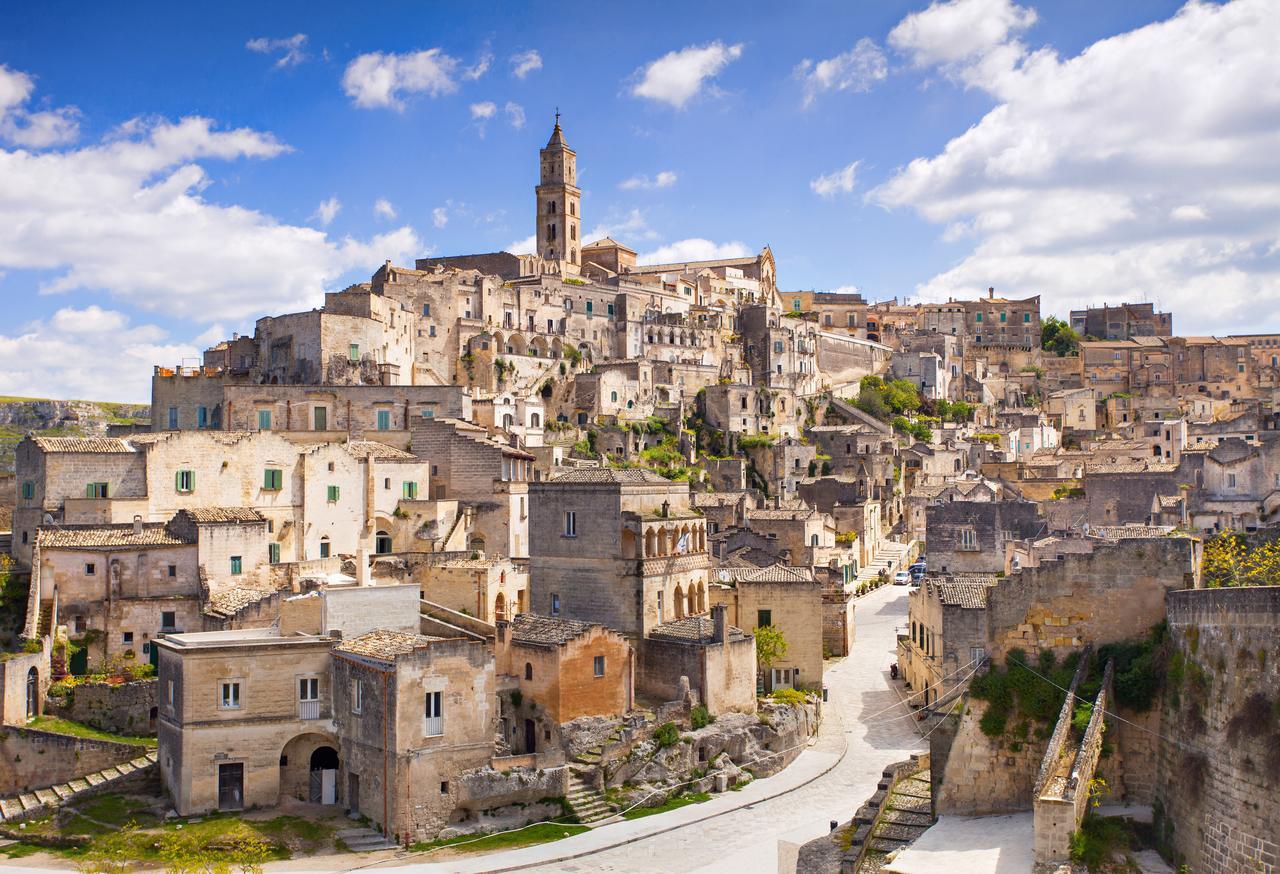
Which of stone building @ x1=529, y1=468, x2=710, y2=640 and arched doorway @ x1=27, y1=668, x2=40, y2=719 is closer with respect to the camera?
arched doorway @ x1=27, y1=668, x2=40, y2=719

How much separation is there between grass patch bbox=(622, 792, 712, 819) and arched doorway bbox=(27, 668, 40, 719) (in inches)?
688

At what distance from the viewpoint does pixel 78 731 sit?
34.6m

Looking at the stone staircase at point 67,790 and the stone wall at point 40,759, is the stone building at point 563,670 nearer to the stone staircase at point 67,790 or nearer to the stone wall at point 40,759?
the stone staircase at point 67,790

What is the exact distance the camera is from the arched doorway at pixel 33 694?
35.0 m

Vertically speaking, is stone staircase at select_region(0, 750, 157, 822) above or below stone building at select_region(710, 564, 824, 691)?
below

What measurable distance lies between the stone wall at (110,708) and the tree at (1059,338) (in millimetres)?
99471

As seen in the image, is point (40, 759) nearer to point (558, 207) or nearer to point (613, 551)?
point (613, 551)

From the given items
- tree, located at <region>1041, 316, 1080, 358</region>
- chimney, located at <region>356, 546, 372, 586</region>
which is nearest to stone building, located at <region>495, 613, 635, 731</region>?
chimney, located at <region>356, 546, 372, 586</region>

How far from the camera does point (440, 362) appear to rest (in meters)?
79.1

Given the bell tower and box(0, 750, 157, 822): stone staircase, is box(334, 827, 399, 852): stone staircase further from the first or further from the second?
the bell tower

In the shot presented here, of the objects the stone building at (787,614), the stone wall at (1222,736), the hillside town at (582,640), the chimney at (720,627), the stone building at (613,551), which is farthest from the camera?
the stone building at (787,614)

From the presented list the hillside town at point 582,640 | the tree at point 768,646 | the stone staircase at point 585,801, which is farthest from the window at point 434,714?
the tree at point 768,646

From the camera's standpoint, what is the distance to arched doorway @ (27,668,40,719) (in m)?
35.0

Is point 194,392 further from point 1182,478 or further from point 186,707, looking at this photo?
point 1182,478
